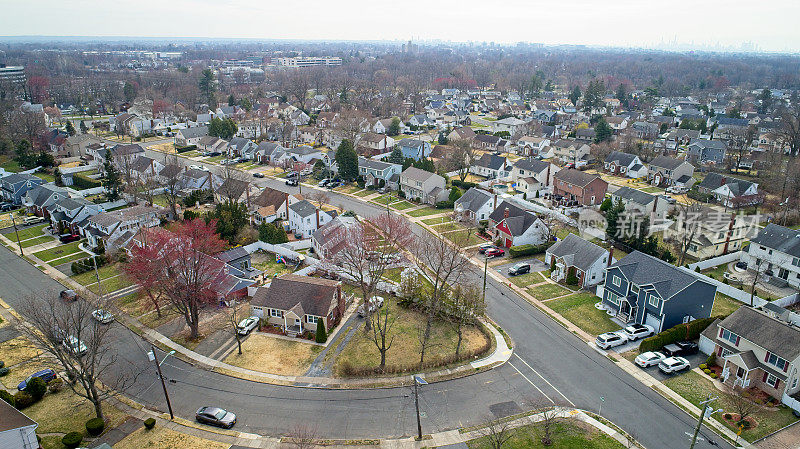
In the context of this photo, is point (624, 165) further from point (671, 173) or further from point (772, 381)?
point (772, 381)

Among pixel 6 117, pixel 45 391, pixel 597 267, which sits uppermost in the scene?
pixel 6 117

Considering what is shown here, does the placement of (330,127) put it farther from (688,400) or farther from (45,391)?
(688,400)

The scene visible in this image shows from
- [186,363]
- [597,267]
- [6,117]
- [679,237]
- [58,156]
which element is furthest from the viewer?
[6,117]

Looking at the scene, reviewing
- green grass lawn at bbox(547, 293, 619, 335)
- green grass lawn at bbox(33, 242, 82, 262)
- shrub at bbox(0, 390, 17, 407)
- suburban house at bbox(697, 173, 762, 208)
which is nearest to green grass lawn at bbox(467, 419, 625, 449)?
green grass lawn at bbox(547, 293, 619, 335)

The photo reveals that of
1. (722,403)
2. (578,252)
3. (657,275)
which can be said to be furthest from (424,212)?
(722,403)

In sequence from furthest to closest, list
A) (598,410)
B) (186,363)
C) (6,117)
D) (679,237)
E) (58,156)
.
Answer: (6,117) < (58,156) < (679,237) < (186,363) < (598,410)

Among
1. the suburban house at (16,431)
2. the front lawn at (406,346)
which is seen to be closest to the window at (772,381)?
the front lawn at (406,346)

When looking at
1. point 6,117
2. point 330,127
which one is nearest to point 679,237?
point 330,127
